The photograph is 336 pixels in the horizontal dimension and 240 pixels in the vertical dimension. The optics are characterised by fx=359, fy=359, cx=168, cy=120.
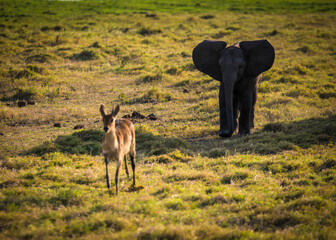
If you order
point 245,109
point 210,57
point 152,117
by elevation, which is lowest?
point 152,117

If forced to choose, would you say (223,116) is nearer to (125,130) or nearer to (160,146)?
(160,146)

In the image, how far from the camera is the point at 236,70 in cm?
975

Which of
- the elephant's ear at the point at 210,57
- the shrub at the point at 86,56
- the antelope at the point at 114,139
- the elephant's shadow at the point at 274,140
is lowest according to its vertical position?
the elephant's shadow at the point at 274,140

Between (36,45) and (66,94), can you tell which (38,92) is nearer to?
(66,94)

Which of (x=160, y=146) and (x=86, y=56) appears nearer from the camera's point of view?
(x=160, y=146)

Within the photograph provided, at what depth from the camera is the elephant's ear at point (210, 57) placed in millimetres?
10594

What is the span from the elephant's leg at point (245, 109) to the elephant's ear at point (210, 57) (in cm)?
90

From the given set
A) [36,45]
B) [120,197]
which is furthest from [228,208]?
[36,45]

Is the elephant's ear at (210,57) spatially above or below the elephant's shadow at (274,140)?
above

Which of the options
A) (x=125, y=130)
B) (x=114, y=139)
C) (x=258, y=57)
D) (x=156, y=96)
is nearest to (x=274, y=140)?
(x=258, y=57)

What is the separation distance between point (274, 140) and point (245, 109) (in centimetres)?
132

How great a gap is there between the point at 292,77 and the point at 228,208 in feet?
36.9

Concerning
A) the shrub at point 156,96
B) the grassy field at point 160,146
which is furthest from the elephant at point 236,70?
the shrub at point 156,96

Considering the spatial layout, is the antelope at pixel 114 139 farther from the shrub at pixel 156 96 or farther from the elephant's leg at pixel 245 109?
the shrub at pixel 156 96
